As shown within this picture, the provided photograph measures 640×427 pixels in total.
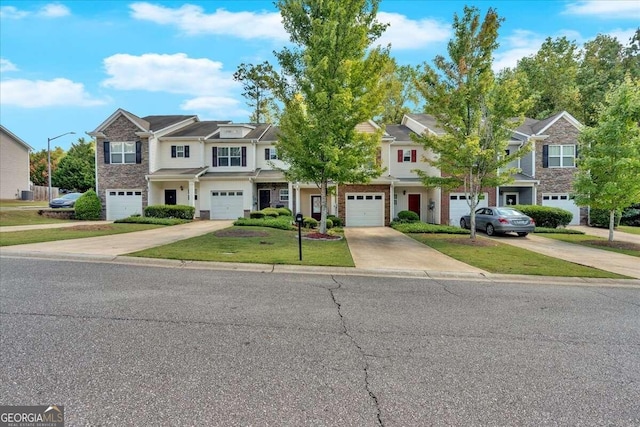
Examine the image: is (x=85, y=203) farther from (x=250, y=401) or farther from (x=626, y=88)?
(x=626, y=88)

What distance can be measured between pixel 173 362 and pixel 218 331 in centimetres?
94

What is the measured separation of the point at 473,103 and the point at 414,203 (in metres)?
12.4

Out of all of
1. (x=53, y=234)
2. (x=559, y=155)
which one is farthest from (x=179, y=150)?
(x=559, y=155)

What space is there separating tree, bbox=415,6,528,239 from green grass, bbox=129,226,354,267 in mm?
6202

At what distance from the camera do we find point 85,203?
24.0 m

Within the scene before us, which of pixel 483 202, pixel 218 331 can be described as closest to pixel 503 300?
pixel 218 331

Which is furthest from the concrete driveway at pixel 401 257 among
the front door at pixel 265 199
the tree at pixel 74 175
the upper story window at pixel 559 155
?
the tree at pixel 74 175

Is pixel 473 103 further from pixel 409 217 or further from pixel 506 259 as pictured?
pixel 409 217

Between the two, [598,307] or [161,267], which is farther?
[161,267]

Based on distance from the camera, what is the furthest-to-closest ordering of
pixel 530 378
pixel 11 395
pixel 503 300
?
pixel 503 300 < pixel 530 378 < pixel 11 395

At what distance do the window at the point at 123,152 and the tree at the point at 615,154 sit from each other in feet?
87.3

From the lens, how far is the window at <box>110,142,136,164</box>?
2561cm

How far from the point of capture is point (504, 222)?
18125 millimetres

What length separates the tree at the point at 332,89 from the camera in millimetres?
14312
